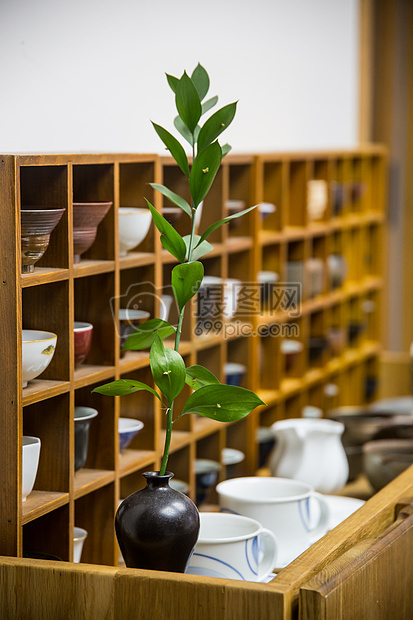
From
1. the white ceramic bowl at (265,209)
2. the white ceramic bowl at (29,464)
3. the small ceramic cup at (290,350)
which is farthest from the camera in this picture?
the small ceramic cup at (290,350)

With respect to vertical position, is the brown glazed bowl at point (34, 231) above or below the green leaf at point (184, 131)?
below

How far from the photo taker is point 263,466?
9.10 feet

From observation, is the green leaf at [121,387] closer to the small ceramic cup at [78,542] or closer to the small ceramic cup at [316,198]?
the small ceramic cup at [78,542]

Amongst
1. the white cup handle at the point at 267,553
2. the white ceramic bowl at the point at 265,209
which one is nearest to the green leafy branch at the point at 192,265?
the white cup handle at the point at 267,553

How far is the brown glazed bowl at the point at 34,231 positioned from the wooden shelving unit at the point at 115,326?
1.3 inches

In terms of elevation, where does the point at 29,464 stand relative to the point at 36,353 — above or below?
below

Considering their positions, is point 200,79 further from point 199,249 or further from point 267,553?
point 267,553

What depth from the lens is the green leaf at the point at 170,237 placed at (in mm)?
1536

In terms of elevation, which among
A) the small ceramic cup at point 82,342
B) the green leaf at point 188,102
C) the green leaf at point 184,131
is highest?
the green leaf at point 188,102

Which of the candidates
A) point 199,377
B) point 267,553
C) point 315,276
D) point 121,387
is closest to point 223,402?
point 199,377

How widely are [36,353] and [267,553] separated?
578 millimetres

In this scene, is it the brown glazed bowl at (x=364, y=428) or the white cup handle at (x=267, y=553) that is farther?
the brown glazed bowl at (x=364, y=428)

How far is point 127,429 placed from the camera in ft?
6.51

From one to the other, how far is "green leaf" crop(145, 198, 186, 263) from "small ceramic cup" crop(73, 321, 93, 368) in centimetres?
31
